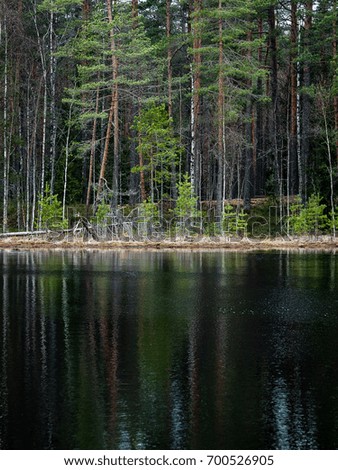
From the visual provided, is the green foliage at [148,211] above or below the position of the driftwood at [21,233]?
above

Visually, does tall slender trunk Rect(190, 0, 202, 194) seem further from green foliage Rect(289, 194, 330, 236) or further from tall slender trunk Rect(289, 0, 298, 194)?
tall slender trunk Rect(289, 0, 298, 194)

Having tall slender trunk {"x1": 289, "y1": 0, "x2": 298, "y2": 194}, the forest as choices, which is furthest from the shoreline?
tall slender trunk {"x1": 289, "y1": 0, "x2": 298, "y2": 194}

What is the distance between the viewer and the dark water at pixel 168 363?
27.8ft

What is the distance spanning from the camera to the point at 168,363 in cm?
1177

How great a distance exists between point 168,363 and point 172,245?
27.6m

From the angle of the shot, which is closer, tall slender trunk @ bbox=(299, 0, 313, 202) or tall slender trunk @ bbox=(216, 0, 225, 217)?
tall slender trunk @ bbox=(216, 0, 225, 217)

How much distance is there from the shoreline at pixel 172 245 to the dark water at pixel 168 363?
15.4m

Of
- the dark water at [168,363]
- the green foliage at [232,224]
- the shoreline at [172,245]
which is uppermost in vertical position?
the green foliage at [232,224]

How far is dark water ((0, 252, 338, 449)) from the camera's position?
848cm

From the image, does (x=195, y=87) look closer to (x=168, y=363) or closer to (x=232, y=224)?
(x=232, y=224)

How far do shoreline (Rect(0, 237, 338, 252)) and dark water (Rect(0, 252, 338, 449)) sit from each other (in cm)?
1535

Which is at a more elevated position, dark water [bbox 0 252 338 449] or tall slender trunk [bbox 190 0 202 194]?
tall slender trunk [bbox 190 0 202 194]

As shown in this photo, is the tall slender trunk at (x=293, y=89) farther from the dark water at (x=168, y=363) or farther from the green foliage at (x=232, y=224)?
the dark water at (x=168, y=363)

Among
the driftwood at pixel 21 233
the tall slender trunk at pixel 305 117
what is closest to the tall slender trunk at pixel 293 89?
the tall slender trunk at pixel 305 117
